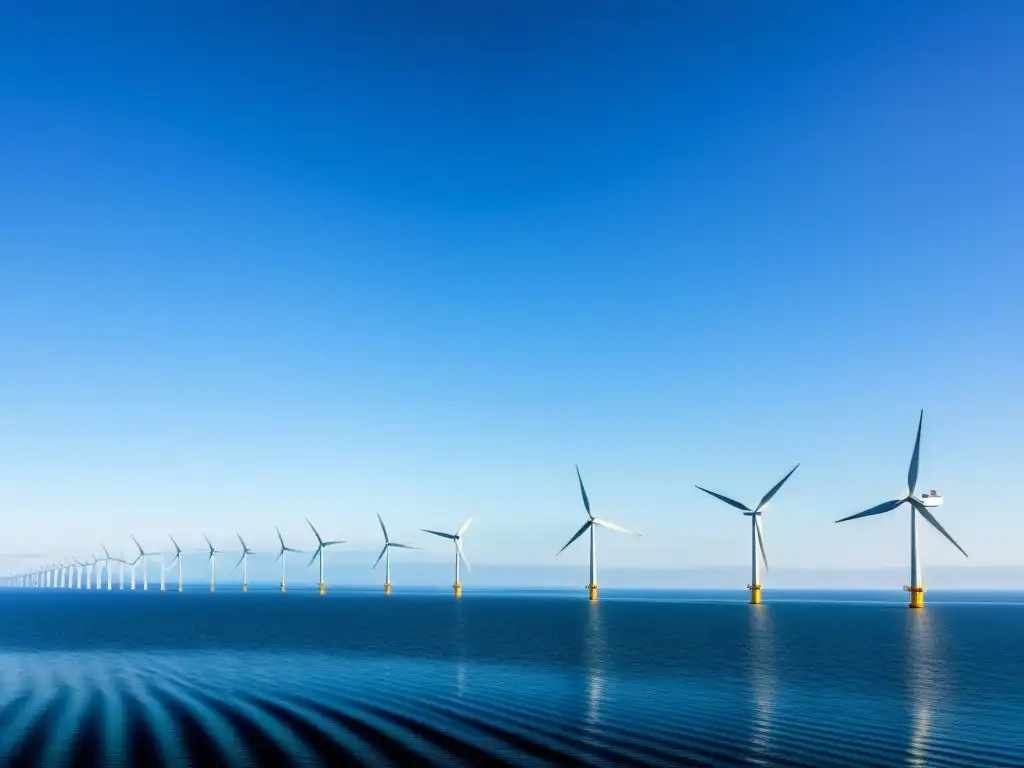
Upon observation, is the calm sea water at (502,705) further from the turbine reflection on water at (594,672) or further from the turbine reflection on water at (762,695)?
the turbine reflection on water at (594,672)

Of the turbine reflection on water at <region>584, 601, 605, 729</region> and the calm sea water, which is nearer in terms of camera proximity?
the calm sea water

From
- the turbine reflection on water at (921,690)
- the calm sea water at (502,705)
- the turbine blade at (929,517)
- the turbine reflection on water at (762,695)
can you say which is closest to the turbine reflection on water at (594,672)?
the calm sea water at (502,705)

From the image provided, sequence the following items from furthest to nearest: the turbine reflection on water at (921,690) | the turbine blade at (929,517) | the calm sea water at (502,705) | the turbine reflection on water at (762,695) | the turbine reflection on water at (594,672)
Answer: the turbine blade at (929,517) → the turbine reflection on water at (594,672) → the turbine reflection on water at (921,690) → the turbine reflection on water at (762,695) → the calm sea water at (502,705)

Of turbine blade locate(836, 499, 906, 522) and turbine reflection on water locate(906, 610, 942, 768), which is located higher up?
turbine blade locate(836, 499, 906, 522)

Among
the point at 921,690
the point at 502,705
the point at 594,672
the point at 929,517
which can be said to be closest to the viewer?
the point at 502,705

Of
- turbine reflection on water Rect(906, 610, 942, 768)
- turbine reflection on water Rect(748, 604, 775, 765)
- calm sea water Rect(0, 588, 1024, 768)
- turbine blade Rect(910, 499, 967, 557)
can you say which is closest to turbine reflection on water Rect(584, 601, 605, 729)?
calm sea water Rect(0, 588, 1024, 768)

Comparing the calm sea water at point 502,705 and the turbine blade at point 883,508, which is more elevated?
the turbine blade at point 883,508

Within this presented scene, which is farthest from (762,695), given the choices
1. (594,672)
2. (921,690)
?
(594,672)

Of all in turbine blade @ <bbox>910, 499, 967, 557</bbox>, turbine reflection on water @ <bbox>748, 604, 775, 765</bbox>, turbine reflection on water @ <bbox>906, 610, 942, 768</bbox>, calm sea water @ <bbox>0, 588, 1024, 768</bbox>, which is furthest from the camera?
turbine blade @ <bbox>910, 499, 967, 557</bbox>

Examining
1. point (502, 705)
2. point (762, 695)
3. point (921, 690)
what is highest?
point (502, 705)

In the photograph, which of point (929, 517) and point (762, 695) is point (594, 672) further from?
point (929, 517)

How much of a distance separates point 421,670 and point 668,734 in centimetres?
3356

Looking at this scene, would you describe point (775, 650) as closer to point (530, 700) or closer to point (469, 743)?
point (530, 700)

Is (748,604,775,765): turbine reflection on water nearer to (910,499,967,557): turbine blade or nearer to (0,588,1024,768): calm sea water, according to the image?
(0,588,1024,768): calm sea water
